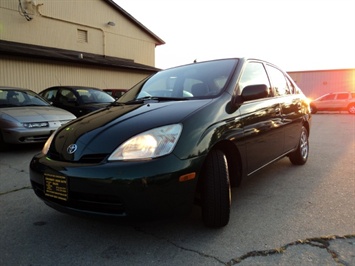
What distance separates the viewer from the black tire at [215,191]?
241 cm

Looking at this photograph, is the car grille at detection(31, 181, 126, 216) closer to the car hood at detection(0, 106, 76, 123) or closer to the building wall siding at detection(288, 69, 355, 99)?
the car hood at detection(0, 106, 76, 123)

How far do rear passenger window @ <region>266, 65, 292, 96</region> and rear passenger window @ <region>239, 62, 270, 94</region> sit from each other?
0.22m

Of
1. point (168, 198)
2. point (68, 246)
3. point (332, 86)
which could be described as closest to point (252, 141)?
point (168, 198)

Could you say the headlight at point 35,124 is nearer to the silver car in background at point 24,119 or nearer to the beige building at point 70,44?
the silver car in background at point 24,119

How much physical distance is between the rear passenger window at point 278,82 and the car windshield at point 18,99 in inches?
211

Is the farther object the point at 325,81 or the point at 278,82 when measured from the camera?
the point at 325,81

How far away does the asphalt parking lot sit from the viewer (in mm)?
2166

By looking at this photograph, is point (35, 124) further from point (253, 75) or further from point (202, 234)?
point (202, 234)

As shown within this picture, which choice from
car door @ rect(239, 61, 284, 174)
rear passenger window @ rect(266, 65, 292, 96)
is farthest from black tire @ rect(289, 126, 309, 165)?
car door @ rect(239, 61, 284, 174)

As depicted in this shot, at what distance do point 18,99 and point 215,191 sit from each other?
6003 millimetres

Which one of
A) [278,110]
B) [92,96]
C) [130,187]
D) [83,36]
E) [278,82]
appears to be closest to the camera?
[130,187]

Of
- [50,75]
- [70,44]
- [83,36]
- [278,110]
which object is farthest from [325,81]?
[278,110]

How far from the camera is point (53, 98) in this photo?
8.80 meters

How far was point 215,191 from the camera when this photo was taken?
→ 241cm
